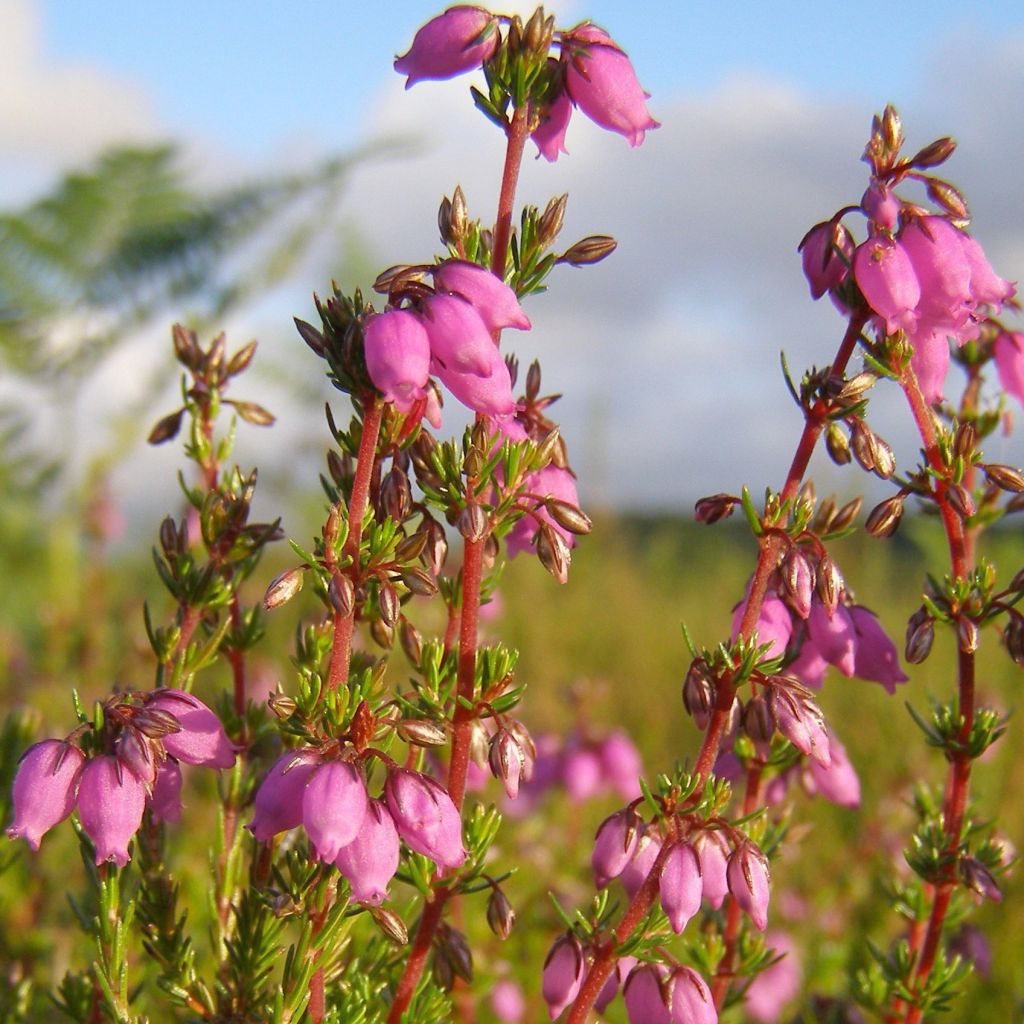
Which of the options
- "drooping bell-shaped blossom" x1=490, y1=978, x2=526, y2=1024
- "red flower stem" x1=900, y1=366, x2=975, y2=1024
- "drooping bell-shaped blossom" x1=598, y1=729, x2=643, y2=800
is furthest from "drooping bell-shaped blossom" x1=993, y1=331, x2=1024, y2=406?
"drooping bell-shaped blossom" x1=490, y1=978, x2=526, y2=1024

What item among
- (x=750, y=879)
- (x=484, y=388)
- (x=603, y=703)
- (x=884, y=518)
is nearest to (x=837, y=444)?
(x=884, y=518)

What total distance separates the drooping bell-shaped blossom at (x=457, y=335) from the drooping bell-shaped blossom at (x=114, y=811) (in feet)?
2.39

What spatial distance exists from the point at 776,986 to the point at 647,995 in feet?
12.4

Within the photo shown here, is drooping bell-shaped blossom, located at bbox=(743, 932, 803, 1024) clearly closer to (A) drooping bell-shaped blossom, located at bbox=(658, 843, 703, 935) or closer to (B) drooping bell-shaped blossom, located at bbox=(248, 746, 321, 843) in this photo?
(A) drooping bell-shaped blossom, located at bbox=(658, 843, 703, 935)

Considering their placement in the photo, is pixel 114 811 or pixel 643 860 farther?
pixel 643 860

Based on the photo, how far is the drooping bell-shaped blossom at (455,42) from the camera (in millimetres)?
1765

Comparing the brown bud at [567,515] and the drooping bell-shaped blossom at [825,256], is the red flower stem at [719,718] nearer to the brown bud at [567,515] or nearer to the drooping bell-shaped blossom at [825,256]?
the drooping bell-shaped blossom at [825,256]

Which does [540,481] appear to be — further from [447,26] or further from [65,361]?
[65,361]

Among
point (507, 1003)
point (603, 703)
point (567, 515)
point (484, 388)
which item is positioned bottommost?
point (507, 1003)

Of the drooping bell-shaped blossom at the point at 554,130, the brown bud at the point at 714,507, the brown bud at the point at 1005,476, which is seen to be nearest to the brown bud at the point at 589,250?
the drooping bell-shaped blossom at the point at 554,130

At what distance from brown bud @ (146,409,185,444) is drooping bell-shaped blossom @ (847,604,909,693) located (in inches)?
49.3

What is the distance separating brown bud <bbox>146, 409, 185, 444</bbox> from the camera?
226 cm

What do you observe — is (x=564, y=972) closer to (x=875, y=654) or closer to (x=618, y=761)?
(x=875, y=654)

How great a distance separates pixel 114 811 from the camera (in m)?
1.69
